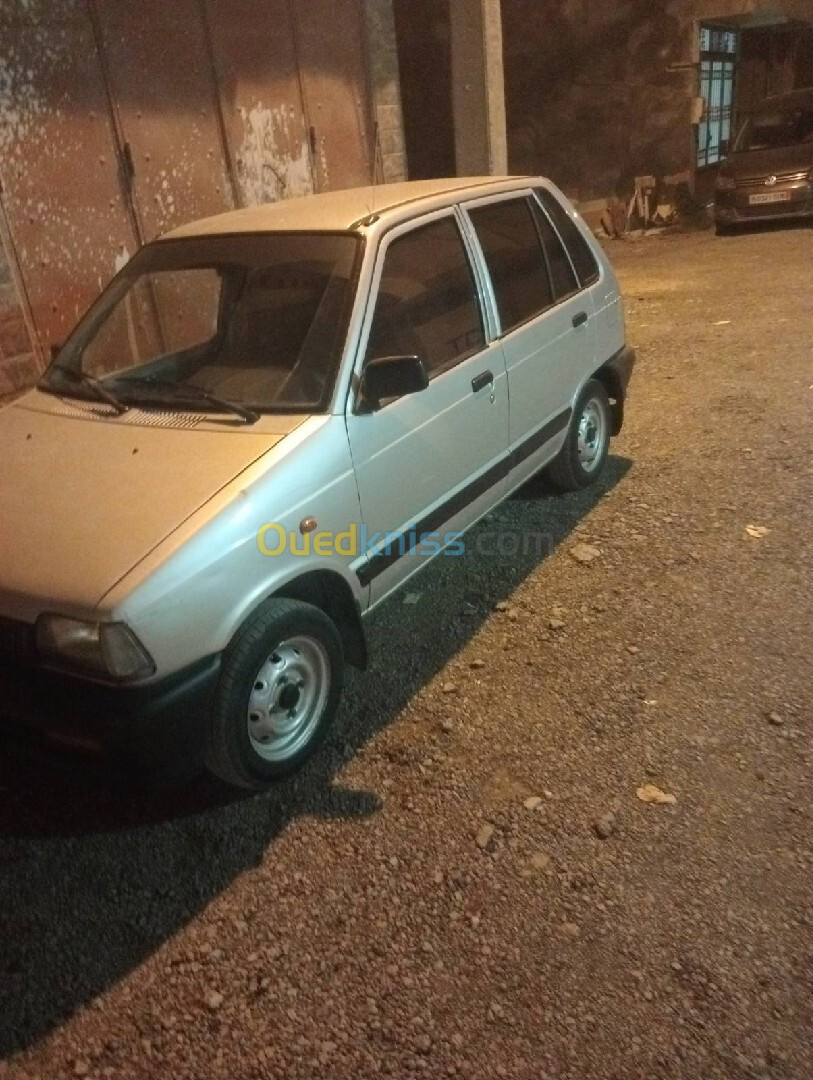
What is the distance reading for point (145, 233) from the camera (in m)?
6.45

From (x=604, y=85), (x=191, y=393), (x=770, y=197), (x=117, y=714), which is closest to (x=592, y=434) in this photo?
(x=191, y=393)

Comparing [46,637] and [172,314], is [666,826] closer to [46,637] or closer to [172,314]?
[46,637]

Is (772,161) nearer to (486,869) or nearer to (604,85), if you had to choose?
(604,85)

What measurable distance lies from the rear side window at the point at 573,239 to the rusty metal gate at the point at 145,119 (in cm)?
351

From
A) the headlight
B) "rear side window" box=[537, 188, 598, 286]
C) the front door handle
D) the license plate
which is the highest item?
"rear side window" box=[537, 188, 598, 286]

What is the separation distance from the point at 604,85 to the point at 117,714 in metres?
16.9

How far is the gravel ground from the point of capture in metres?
2.10

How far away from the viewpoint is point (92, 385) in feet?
10.7

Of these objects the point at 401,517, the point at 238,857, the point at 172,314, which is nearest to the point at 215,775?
the point at 238,857

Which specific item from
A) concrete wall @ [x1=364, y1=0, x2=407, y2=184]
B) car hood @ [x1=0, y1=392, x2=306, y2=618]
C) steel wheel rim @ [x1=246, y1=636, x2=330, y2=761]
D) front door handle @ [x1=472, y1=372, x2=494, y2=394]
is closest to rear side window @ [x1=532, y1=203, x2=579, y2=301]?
Answer: front door handle @ [x1=472, y1=372, x2=494, y2=394]

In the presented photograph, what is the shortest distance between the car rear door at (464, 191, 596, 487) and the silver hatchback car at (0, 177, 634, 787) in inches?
0.6

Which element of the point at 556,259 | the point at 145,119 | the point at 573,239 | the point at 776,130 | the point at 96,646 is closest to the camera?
the point at 96,646

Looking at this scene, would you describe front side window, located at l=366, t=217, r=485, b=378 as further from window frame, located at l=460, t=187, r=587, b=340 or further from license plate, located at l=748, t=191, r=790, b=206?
license plate, located at l=748, t=191, r=790, b=206

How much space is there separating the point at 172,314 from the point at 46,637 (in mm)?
2055
